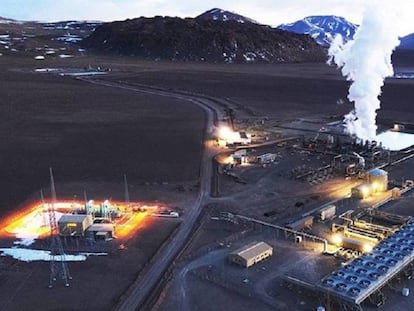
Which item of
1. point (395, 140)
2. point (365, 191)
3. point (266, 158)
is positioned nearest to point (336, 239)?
point (365, 191)

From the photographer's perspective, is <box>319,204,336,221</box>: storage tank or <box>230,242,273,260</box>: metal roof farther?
<box>319,204,336,221</box>: storage tank

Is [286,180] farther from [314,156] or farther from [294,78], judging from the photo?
[294,78]

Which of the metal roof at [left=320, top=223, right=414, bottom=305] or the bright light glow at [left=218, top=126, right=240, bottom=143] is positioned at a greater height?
the bright light glow at [left=218, top=126, right=240, bottom=143]

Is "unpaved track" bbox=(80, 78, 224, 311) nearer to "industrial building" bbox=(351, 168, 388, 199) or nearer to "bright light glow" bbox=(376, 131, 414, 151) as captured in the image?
"industrial building" bbox=(351, 168, 388, 199)

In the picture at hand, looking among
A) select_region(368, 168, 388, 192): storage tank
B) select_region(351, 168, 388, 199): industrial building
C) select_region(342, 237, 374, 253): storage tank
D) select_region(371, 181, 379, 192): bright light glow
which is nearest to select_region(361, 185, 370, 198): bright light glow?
select_region(351, 168, 388, 199): industrial building

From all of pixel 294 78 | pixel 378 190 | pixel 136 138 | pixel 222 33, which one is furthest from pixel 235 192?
pixel 222 33

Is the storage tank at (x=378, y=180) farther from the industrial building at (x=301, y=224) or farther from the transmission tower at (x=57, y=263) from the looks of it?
the transmission tower at (x=57, y=263)
